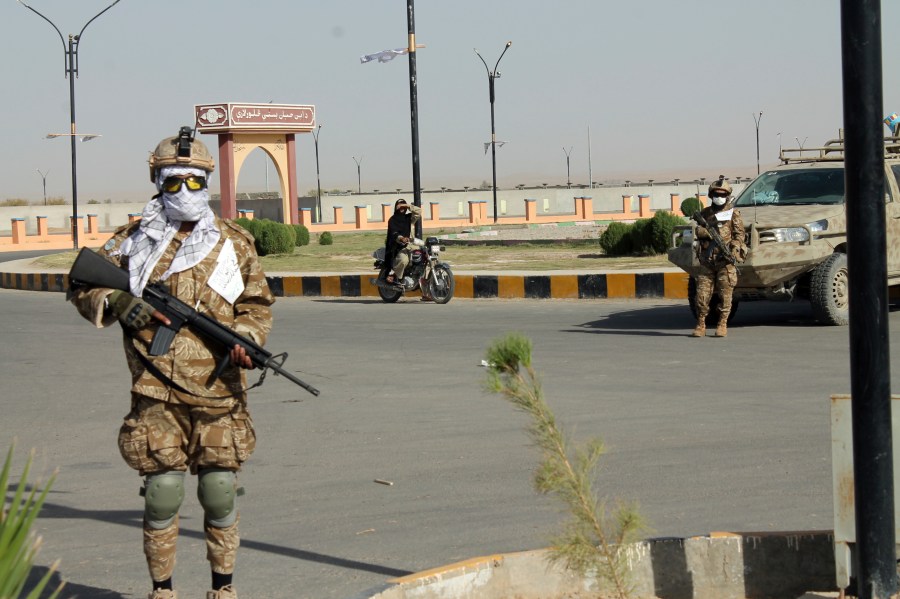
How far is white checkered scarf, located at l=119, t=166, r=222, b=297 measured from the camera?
4.16m

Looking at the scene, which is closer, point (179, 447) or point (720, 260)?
point (179, 447)

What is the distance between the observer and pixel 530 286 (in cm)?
1716

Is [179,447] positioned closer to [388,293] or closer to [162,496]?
[162,496]

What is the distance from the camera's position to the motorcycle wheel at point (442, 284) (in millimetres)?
16766

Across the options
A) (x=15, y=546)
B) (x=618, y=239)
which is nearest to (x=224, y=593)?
(x=15, y=546)

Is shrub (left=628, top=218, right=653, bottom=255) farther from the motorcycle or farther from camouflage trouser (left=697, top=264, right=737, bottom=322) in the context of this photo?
camouflage trouser (left=697, top=264, right=737, bottom=322)

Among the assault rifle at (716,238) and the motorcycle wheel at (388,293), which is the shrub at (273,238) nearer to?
the motorcycle wheel at (388,293)

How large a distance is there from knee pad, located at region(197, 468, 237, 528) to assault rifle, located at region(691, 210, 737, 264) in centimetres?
796

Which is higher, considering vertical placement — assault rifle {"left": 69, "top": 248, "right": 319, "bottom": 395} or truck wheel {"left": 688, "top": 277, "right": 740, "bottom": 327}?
assault rifle {"left": 69, "top": 248, "right": 319, "bottom": 395}

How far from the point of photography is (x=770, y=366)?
9.88m

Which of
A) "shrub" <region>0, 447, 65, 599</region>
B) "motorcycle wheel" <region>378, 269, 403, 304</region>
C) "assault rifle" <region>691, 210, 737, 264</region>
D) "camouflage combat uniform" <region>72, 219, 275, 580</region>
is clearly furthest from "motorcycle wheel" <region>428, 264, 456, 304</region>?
"shrub" <region>0, 447, 65, 599</region>

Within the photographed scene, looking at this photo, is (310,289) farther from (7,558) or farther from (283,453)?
(7,558)

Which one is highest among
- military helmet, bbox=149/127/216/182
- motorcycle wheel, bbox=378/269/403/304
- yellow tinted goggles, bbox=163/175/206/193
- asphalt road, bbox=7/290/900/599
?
military helmet, bbox=149/127/216/182

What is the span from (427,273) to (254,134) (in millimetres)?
29476
